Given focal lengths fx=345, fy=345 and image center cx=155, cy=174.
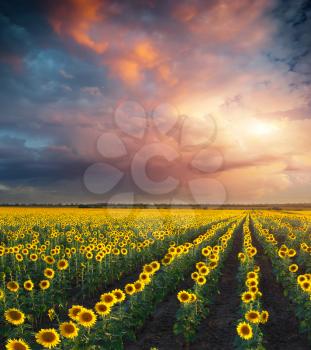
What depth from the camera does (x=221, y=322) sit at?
9.88 meters

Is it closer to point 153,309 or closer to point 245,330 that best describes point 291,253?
point 153,309

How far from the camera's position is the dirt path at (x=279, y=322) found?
8.74 m

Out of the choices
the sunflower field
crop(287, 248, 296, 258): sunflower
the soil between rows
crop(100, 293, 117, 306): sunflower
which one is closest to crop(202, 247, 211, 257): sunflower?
the sunflower field

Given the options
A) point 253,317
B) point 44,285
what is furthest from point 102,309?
point 44,285

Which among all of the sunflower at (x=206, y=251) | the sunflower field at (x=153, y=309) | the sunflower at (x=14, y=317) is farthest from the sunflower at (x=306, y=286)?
the sunflower at (x=14, y=317)

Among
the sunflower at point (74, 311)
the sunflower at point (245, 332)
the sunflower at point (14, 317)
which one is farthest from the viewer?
the sunflower at point (245, 332)

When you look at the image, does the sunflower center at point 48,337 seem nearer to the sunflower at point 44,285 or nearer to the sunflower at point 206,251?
the sunflower at point 44,285

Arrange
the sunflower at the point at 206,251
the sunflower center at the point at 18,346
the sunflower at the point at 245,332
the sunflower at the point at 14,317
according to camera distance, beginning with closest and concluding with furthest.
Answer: the sunflower center at the point at 18,346 < the sunflower at the point at 14,317 < the sunflower at the point at 245,332 < the sunflower at the point at 206,251

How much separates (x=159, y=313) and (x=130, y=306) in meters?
1.79

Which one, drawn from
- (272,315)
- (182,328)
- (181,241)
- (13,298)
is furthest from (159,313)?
(181,241)

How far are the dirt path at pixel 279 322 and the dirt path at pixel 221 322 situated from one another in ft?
3.06

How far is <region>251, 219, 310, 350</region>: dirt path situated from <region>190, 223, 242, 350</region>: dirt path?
0.93m

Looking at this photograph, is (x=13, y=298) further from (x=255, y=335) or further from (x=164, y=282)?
(x=255, y=335)

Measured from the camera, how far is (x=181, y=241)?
25.2m
